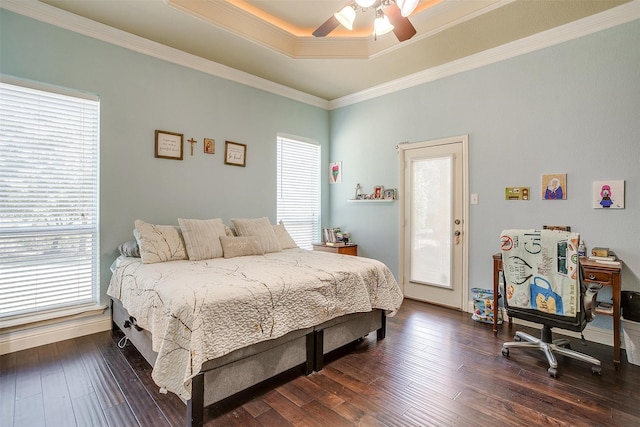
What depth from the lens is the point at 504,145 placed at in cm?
335

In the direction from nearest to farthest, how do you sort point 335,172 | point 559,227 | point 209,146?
point 559,227, point 209,146, point 335,172

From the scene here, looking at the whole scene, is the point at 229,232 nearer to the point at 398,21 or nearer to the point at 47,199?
the point at 47,199

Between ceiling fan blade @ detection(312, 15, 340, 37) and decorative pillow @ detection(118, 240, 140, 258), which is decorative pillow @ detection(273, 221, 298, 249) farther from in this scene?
ceiling fan blade @ detection(312, 15, 340, 37)

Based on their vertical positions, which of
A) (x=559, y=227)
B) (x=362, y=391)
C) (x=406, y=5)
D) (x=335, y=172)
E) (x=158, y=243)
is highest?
(x=406, y=5)

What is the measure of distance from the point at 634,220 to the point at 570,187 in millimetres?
523

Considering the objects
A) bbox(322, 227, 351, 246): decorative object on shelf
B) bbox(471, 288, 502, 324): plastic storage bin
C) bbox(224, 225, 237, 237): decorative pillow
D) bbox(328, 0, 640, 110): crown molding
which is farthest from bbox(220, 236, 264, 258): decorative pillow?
bbox(328, 0, 640, 110): crown molding

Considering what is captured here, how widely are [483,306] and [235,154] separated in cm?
334

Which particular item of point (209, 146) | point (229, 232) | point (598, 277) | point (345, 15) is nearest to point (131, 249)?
point (229, 232)

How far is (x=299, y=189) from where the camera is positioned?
481 centimetres

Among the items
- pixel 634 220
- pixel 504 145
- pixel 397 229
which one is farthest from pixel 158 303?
pixel 634 220

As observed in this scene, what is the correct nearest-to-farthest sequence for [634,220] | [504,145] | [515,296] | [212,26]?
1. [515,296]
2. [634,220]
3. [212,26]
4. [504,145]

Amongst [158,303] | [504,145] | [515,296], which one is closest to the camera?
[158,303]

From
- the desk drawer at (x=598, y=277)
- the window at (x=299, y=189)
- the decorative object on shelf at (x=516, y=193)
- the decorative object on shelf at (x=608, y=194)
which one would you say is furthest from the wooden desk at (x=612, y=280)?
the window at (x=299, y=189)

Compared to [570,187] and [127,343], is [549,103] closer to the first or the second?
[570,187]
